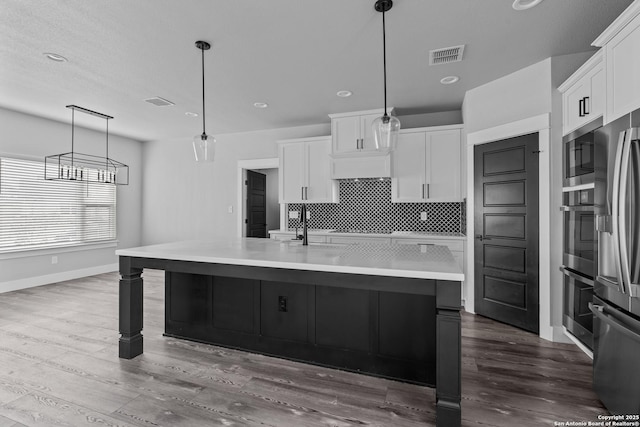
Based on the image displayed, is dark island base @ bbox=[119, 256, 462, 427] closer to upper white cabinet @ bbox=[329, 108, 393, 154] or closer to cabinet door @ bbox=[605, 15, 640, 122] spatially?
cabinet door @ bbox=[605, 15, 640, 122]

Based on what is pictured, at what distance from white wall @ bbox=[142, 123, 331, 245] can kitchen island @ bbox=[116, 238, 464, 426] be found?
332 cm

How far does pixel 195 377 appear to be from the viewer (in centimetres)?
231

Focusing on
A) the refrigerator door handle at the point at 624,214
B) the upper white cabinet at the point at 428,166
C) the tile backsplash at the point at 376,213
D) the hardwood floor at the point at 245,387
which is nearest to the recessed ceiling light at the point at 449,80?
the upper white cabinet at the point at 428,166

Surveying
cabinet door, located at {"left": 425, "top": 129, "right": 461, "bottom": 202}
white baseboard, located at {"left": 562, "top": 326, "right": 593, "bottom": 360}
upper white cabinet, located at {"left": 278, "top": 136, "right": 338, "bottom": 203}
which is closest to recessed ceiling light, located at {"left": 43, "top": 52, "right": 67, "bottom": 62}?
upper white cabinet, located at {"left": 278, "top": 136, "right": 338, "bottom": 203}

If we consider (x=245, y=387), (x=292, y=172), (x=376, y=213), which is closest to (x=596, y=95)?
(x=376, y=213)

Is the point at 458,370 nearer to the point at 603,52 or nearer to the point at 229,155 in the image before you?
the point at 603,52

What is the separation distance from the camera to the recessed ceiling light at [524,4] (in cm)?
227

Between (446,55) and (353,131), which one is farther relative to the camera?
(353,131)

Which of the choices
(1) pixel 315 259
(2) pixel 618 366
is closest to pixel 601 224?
(2) pixel 618 366

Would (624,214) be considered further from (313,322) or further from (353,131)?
(353,131)

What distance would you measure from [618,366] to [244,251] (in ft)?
7.85

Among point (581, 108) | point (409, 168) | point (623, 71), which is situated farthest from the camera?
point (409, 168)

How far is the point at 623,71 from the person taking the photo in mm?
1895

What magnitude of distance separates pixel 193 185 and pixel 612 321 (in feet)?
21.2
